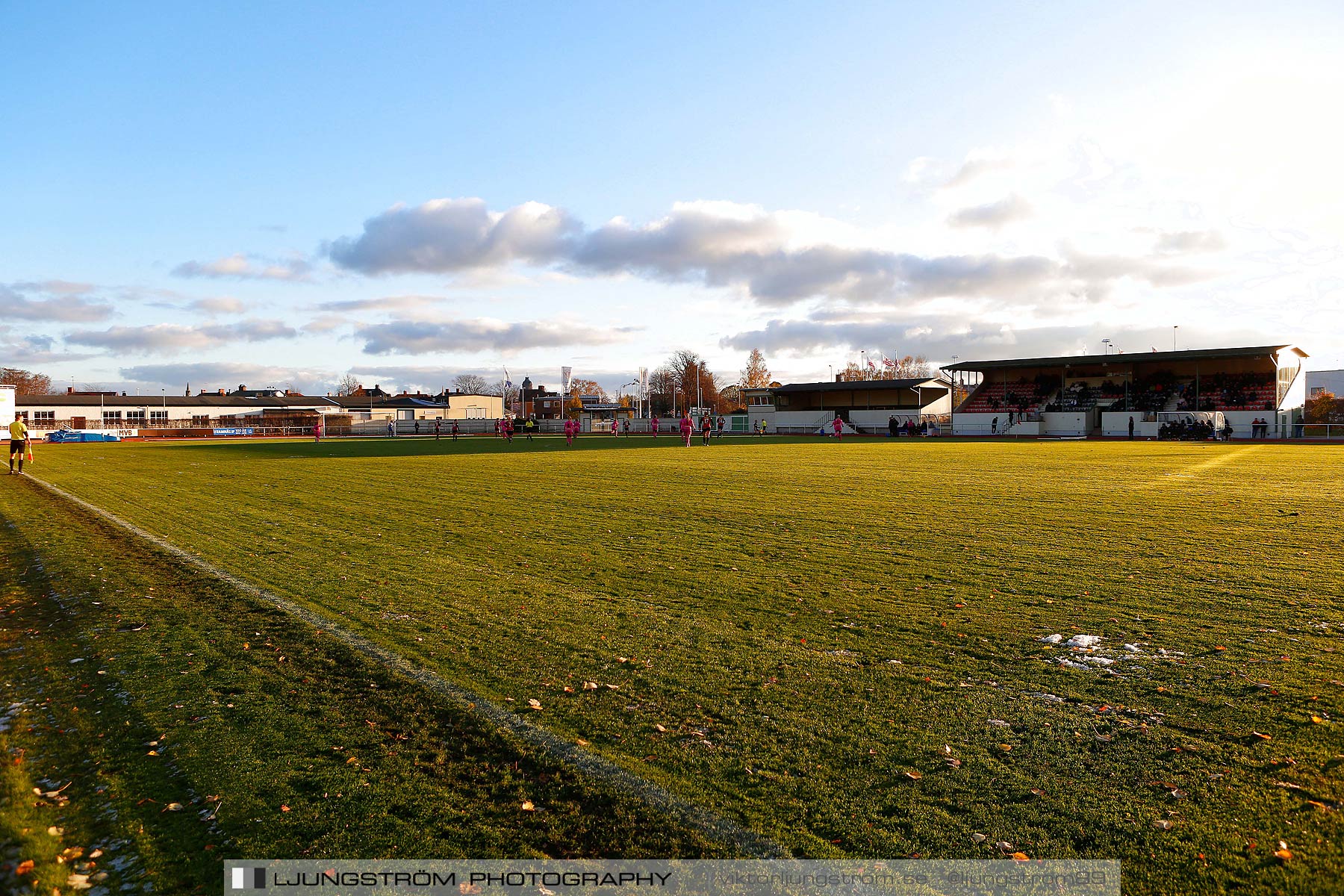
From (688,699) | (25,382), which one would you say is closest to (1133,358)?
(688,699)

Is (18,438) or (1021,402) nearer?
(18,438)

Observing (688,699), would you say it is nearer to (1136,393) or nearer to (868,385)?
(1136,393)

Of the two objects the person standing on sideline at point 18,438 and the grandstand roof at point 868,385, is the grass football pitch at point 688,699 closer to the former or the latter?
the person standing on sideline at point 18,438

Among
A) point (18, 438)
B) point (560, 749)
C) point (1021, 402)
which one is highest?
point (1021, 402)

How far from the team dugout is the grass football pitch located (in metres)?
52.8

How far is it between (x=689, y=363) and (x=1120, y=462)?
104788 mm

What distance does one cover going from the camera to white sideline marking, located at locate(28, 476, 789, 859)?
3.39 meters

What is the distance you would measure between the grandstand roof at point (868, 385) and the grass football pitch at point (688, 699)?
6725 centimetres

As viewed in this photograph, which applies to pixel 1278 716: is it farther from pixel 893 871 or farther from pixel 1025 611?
pixel 893 871

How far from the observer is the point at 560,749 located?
420cm

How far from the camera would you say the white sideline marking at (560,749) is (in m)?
3.39

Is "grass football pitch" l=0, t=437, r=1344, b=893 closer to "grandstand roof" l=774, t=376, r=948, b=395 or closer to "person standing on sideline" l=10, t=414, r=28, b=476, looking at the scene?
"person standing on sideline" l=10, t=414, r=28, b=476

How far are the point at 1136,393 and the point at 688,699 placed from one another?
69.4 metres

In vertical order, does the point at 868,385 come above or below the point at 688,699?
above
